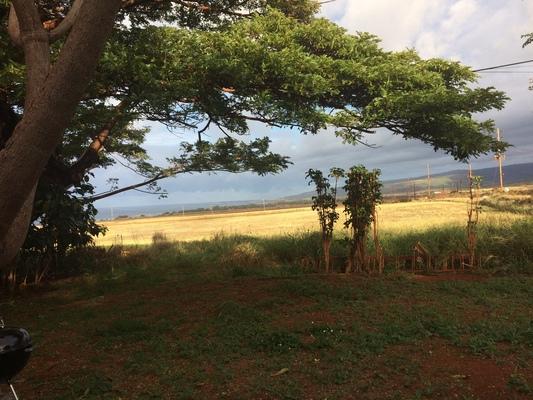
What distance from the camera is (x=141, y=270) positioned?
1101 cm

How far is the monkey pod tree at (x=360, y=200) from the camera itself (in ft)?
29.1

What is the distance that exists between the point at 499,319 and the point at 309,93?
12.3ft

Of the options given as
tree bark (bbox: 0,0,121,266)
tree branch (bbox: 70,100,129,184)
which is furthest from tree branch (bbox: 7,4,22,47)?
tree branch (bbox: 70,100,129,184)

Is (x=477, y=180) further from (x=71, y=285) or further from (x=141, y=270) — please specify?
(x=71, y=285)

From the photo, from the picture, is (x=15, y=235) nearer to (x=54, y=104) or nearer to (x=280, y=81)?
(x=54, y=104)

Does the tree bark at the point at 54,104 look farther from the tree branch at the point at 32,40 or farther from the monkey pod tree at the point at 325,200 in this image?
the monkey pod tree at the point at 325,200

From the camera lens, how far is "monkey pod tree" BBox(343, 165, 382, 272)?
349 inches

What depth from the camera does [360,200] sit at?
8953 mm

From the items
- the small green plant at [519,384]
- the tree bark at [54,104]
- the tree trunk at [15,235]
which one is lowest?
the small green plant at [519,384]

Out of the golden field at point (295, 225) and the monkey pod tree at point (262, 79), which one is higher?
the monkey pod tree at point (262, 79)

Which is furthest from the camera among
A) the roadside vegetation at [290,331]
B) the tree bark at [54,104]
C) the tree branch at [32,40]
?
the roadside vegetation at [290,331]

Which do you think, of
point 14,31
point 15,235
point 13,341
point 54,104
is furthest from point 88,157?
point 13,341

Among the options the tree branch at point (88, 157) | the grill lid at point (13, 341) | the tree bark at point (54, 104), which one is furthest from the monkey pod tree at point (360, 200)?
the grill lid at point (13, 341)

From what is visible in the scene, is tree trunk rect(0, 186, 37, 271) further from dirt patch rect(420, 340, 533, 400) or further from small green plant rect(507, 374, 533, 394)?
small green plant rect(507, 374, 533, 394)
